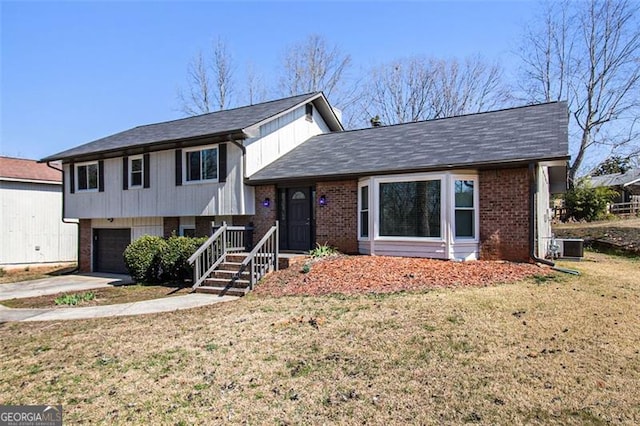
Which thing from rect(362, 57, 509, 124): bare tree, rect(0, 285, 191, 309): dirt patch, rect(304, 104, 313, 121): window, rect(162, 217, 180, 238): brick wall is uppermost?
rect(362, 57, 509, 124): bare tree

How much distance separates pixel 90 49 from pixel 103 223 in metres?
7.09

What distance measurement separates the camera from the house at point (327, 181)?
10.3m

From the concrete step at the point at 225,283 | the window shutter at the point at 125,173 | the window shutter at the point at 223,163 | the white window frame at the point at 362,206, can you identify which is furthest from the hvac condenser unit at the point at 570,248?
the window shutter at the point at 125,173

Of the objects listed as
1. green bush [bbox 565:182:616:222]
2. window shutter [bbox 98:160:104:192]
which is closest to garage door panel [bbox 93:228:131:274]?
window shutter [bbox 98:160:104:192]

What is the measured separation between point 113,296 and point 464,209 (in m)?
9.12

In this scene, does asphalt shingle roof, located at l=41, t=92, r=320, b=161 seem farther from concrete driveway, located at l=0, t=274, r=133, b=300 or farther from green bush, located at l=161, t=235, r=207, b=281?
concrete driveway, located at l=0, t=274, r=133, b=300

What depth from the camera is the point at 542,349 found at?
4.90 m

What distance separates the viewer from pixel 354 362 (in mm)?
4805

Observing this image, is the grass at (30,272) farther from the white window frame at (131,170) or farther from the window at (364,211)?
the window at (364,211)

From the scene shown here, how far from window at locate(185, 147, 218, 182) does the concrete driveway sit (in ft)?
13.2

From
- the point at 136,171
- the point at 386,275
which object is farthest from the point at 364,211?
the point at 136,171

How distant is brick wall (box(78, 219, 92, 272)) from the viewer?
17.2 metres

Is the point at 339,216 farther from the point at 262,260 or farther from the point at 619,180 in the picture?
the point at 619,180

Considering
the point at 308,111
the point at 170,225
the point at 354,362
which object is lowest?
the point at 354,362
